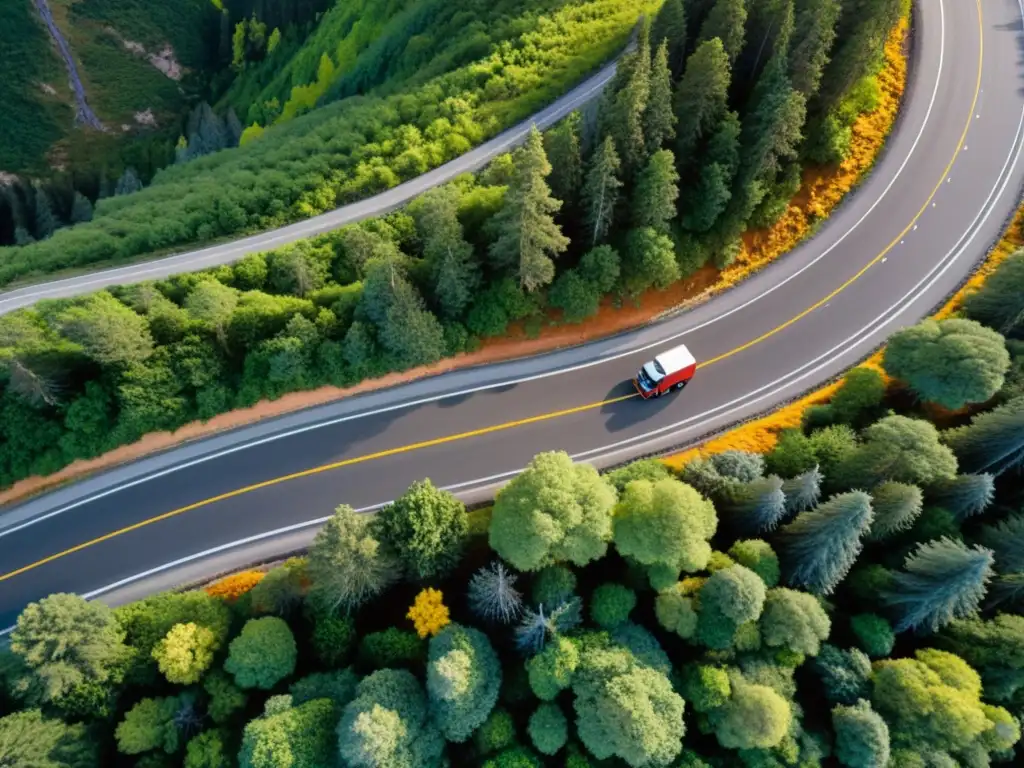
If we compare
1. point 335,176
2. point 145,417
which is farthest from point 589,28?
point 145,417

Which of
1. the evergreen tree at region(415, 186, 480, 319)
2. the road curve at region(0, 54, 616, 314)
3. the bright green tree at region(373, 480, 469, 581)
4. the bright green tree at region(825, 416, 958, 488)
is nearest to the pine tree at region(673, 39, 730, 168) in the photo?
the road curve at region(0, 54, 616, 314)

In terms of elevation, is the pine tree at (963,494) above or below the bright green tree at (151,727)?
below

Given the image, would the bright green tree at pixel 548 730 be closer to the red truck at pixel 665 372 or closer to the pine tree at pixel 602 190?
the red truck at pixel 665 372

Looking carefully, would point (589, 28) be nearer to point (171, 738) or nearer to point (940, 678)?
point (940, 678)

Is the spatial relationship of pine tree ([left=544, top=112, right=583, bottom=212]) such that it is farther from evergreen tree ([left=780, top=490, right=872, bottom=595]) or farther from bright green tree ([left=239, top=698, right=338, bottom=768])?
bright green tree ([left=239, top=698, right=338, bottom=768])

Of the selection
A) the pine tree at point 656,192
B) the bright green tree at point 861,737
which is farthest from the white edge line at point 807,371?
the bright green tree at point 861,737
